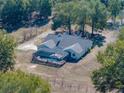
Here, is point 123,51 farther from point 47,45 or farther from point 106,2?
point 106,2

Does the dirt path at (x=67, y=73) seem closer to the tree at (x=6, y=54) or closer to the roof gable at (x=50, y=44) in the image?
the roof gable at (x=50, y=44)

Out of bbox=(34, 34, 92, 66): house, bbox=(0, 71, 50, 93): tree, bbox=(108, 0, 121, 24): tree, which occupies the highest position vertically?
bbox=(0, 71, 50, 93): tree

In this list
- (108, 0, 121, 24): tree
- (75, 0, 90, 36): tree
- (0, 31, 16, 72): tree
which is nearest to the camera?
(0, 31, 16, 72): tree

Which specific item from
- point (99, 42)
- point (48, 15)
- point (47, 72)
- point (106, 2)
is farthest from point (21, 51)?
point (106, 2)

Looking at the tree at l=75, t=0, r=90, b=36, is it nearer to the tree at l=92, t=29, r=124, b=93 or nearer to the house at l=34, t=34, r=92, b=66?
the house at l=34, t=34, r=92, b=66

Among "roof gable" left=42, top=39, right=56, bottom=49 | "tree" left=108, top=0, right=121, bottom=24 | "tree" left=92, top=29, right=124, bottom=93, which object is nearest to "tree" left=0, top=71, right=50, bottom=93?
"tree" left=92, top=29, right=124, bottom=93

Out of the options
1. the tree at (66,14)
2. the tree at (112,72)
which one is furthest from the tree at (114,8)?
the tree at (112,72)
